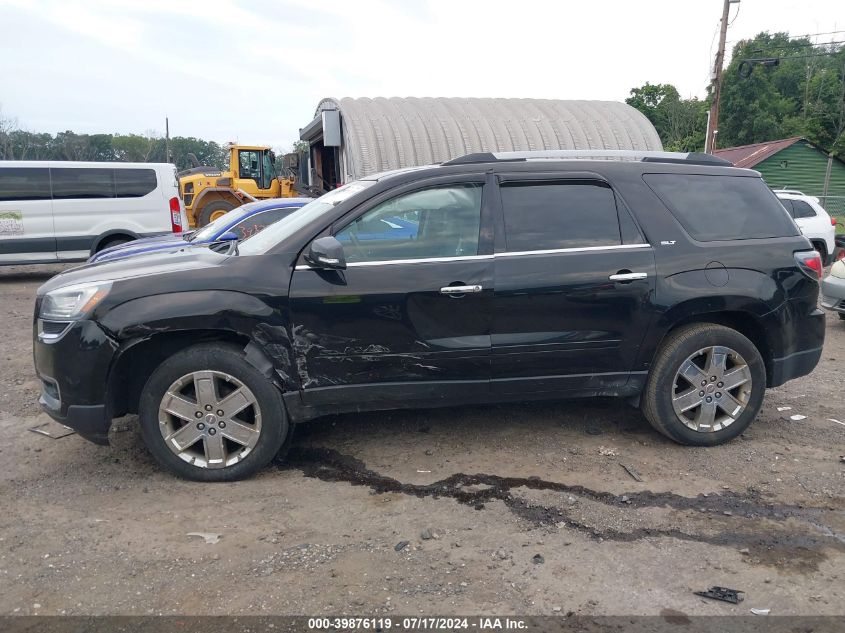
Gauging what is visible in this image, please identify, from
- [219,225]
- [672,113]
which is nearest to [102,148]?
[672,113]

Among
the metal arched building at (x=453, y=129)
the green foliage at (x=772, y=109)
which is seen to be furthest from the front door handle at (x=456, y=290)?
the green foliage at (x=772, y=109)

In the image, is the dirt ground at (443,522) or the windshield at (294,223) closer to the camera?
the dirt ground at (443,522)

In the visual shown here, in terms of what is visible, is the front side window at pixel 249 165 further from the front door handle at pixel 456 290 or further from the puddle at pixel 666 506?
the front door handle at pixel 456 290

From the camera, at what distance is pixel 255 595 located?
9.45 feet

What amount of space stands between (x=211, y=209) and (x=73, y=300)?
1493cm

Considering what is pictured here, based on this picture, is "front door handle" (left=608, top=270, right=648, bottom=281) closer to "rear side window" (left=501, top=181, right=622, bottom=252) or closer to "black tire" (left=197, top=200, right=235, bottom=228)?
"rear side window" (left=501, top=181, right=622, bottom=252)

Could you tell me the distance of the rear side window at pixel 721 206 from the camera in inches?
173

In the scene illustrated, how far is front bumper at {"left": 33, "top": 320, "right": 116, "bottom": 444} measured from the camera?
3752 millimetres

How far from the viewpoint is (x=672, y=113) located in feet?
151

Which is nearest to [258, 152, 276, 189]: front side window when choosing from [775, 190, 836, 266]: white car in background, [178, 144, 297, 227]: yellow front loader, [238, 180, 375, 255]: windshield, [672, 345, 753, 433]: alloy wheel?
[178, 144, 297, 227]: yellow front loader

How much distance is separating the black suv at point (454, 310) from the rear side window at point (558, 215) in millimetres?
11

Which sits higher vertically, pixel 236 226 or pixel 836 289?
pixel 236 226

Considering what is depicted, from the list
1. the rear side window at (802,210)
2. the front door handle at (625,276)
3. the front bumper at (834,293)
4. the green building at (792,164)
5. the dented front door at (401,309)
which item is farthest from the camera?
the green building at (792,164)

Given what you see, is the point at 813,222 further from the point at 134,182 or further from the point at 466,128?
the point at 134,182
